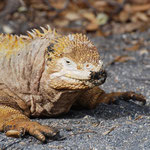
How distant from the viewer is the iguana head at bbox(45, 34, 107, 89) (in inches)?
155

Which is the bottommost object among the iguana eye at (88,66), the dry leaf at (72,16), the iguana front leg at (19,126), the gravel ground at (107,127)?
the gravel ground at (107,127)

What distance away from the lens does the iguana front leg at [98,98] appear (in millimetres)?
5102

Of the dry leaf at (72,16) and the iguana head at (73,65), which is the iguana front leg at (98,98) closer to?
the iguana head at (73,65)

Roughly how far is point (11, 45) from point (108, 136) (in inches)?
63.0

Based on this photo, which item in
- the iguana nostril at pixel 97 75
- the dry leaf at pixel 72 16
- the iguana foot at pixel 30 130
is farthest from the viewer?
the dry leaf at pixel 72 16

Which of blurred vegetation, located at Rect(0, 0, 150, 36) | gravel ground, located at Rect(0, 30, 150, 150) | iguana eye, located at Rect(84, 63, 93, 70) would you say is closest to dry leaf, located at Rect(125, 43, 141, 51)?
blurred vegetation, located at Rect(0, 0, 150, 36)

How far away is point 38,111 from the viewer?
4535mm

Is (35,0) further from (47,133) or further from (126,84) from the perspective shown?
(47,133)

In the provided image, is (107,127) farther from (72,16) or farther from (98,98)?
(72,16)

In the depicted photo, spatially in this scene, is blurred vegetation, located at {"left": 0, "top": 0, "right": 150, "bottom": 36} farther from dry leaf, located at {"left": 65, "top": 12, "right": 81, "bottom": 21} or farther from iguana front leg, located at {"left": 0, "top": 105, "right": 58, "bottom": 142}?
iguana front leg, located at {"left": 0, "top": 105, "right": 58, "bottom": 142}

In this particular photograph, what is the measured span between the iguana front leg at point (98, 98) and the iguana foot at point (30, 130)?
1.19 m

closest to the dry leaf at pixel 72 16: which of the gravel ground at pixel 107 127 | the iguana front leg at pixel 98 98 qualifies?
the gravel ground at pixel 107 127

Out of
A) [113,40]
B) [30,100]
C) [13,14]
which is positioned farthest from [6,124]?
[13,14]

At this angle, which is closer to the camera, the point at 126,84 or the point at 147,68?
the point at 126,84
